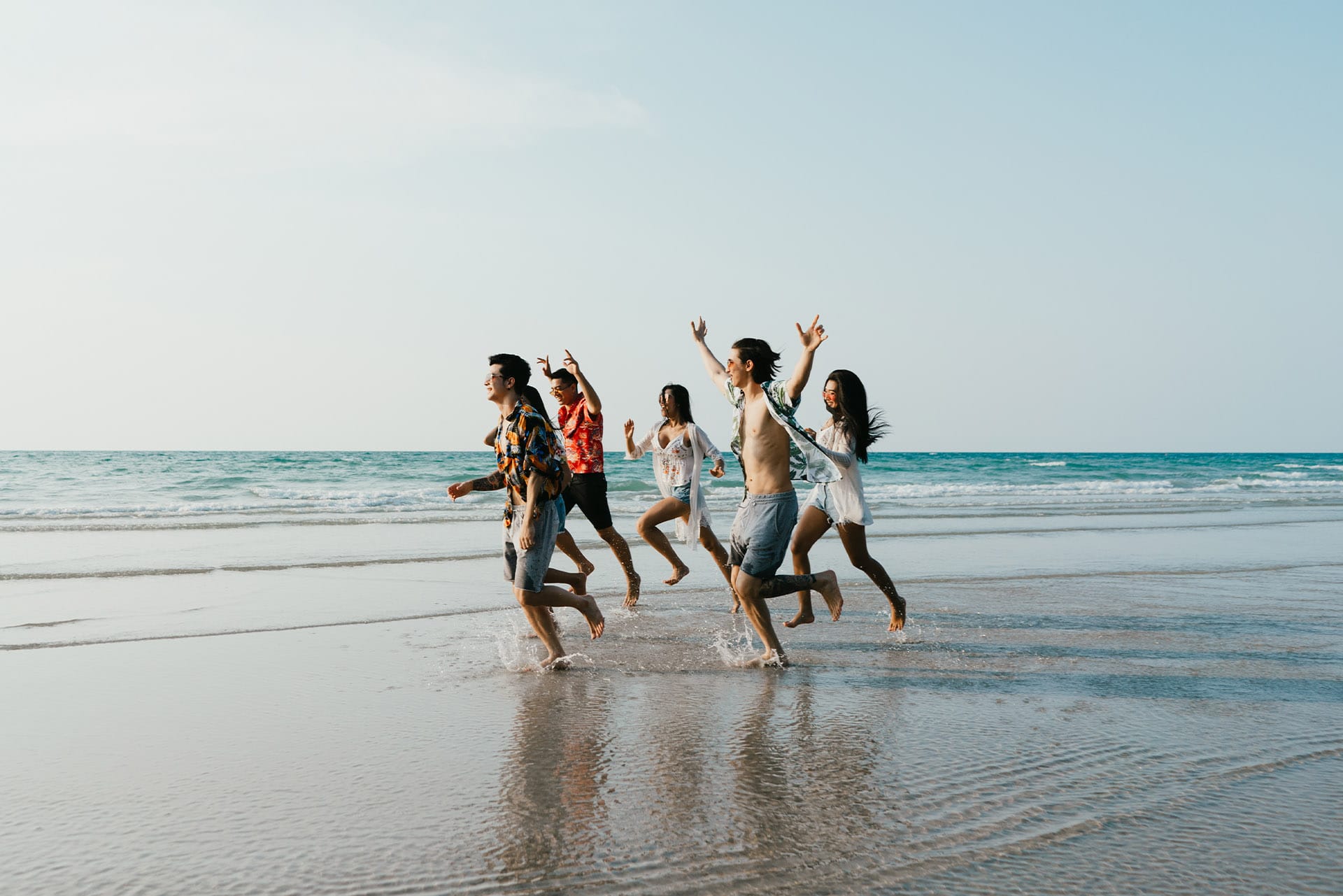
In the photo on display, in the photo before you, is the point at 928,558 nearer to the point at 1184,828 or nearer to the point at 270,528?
the point at 1184,828

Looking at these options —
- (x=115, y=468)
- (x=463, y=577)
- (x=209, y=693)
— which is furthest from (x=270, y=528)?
(x=115, y=468)

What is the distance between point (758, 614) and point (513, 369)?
204 centimetres

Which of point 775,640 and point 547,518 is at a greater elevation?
point 547,518

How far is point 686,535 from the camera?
7805mm

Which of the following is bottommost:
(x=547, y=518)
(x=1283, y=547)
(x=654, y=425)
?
(x=1283, y=547)

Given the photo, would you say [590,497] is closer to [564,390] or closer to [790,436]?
[564,390]

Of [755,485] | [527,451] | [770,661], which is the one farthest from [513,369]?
[770,661]

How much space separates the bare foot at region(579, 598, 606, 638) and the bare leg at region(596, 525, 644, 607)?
192 centimetres

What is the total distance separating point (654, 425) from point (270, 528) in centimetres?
1005

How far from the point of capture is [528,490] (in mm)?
5766

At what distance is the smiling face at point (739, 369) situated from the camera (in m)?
6.12

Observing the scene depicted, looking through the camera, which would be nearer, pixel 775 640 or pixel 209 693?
pixel 209 693

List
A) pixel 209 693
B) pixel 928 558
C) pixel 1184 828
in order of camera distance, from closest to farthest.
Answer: pixel 1184 828 < pixel 209 693 < pixel 928 558

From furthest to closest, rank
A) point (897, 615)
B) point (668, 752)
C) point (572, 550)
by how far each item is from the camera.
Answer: point (572, 550) → point (897, 615) → point (668, 752)
